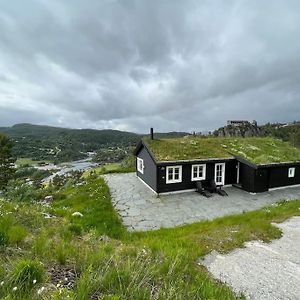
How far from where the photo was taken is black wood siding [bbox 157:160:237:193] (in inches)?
592

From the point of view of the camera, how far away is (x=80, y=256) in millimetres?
3920

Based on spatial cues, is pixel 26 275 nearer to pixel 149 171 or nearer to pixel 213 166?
pixel 149 171

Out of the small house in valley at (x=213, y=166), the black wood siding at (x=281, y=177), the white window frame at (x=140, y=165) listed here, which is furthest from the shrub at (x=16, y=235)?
the black wood siding at (x=281, y=177)

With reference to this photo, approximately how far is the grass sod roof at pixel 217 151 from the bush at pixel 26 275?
12.2m

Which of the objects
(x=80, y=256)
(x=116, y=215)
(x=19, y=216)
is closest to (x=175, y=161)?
(x=116, y=215)

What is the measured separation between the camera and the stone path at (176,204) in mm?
10742

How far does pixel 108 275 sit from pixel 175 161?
12.1m

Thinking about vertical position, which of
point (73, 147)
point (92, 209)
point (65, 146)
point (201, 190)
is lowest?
point (73, 147)

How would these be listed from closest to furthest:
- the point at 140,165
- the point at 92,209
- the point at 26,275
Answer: the point at 26,275 → the point at 92,209 → the point at 140,165

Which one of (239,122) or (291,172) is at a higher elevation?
(239,122)

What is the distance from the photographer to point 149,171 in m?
16.8

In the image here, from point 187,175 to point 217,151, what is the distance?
3.46 metres

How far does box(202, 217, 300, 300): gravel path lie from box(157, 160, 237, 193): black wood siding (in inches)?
348

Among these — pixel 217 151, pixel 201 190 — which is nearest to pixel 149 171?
pixel 201 190
